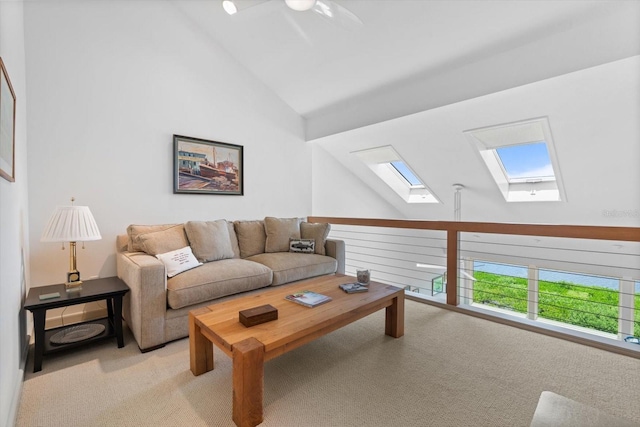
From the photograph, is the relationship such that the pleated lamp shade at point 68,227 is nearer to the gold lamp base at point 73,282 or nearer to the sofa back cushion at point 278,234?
the gold lamp base at point 73,282

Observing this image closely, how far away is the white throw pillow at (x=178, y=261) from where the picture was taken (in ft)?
7.75

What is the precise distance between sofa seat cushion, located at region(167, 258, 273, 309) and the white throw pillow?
0.21 ft

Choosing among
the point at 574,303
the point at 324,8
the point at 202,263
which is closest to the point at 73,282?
the point at 202,263

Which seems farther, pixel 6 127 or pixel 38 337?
pixel 38 337

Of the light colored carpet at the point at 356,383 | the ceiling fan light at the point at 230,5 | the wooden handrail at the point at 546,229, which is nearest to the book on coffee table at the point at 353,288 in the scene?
the light colored carpet at the point at 356,383

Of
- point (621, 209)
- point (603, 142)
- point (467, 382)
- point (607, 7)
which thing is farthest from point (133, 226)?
point (621, 209)

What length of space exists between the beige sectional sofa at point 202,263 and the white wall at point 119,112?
389 millimetres

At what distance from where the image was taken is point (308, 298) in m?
1.97

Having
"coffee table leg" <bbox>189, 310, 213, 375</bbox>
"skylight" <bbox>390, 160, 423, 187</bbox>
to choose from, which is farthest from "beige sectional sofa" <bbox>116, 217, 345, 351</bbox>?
"skylight" <bbox>390, 160, 423, 187</bbox>

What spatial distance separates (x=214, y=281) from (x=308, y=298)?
866mm

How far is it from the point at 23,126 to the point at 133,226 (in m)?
1.07

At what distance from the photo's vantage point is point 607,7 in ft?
6.80

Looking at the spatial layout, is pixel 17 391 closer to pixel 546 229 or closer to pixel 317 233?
pixel 317 233

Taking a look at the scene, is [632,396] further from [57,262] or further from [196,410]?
[57,262]
